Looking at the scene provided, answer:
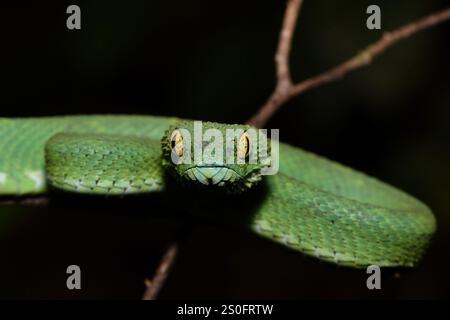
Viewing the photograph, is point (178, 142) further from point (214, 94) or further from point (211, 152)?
point (214, 94)

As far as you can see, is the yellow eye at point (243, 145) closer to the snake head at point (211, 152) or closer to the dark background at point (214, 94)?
the snake head at point (211, 152)

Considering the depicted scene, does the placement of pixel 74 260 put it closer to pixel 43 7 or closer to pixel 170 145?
pixel 43 7

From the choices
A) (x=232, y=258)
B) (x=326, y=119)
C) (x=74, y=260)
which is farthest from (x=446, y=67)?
(x=74, y=260)

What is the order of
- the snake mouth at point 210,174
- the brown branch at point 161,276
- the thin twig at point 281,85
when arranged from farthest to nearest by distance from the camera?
the thin twig at point 281,85, the brown branch at point 161,276, the snake mouth at point 210,174

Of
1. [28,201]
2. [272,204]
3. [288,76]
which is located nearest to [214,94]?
[288,76]

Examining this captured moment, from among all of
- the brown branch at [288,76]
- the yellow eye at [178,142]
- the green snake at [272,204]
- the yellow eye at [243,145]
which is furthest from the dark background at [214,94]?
the yellow eye at [178,142]

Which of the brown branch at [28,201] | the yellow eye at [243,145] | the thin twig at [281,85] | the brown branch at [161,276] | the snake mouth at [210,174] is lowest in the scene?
the brown branch at [161,276]

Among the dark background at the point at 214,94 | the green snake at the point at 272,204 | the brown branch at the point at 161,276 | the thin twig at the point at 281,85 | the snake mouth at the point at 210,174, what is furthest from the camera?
the dark background at the point at 214,94
